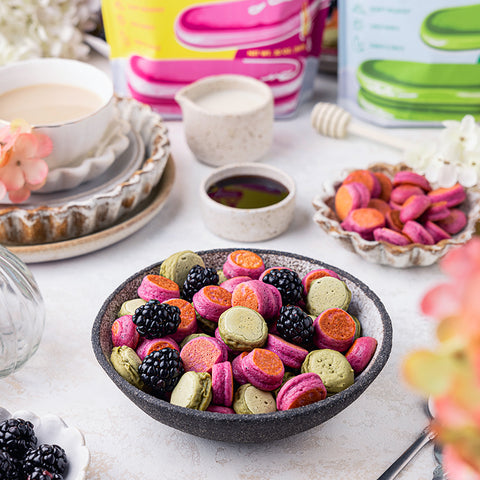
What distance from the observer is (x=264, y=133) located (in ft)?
4.09

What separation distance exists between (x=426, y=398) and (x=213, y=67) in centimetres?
86

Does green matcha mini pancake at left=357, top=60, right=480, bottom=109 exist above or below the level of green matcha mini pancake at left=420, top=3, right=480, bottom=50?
below

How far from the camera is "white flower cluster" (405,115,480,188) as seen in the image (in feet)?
3.51

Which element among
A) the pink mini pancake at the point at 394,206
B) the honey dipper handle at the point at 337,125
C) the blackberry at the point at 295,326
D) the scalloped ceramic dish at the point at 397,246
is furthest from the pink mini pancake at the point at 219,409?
the honey dipper handle at the point at 337,125

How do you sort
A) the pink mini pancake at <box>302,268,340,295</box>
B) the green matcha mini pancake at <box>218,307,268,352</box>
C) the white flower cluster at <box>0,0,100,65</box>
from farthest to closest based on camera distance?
the white flower cluster at <box>0,0,100,65</box>, the pink mini pancake at <box>302,268,340,295</box>, the green matcha mini pancake at <box>218,307,268,352</box>

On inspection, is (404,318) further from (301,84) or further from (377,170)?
(301,84)

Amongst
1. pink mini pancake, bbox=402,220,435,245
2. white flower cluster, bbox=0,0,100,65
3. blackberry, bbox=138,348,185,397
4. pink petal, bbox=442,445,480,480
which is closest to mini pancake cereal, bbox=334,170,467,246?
pink mini pancake, bbox=402,220,435,245

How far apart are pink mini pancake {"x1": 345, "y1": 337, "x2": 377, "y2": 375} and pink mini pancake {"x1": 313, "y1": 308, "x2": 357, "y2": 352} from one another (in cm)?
2

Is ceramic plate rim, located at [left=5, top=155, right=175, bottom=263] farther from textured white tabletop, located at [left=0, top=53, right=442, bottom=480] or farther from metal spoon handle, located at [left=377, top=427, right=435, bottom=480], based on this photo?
metal spoon handle, located at [left=377, top=427, right=435, bottom=480]

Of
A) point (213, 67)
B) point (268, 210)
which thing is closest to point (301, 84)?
point (213, 67)

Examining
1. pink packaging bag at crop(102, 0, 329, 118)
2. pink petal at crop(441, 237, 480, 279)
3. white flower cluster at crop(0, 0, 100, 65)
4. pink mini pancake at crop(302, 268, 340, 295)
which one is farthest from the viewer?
white flower cluster at crop(0, 0, 100, 65)

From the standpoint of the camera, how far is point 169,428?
29.8 inches

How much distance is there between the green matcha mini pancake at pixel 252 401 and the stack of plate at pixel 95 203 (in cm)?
44

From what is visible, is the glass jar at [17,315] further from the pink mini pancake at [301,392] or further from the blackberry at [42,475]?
the pink mini pancake at [301,392]
